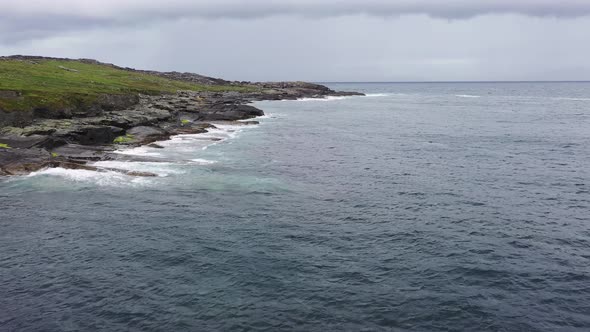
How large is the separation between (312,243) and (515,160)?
133 ft

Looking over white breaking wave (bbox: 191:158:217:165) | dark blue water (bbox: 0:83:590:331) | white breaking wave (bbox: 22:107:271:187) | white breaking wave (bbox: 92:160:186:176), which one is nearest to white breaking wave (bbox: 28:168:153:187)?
white breaking wave (bbox: 22:107:271:187)

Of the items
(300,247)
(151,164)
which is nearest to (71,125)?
(151,164)

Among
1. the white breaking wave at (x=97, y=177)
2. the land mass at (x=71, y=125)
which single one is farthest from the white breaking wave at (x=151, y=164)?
the land mass at (x=71, y=125)

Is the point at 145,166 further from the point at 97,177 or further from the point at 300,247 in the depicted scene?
the point at 300,247

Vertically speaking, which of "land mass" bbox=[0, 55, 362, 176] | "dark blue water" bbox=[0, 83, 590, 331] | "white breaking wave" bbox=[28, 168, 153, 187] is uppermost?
"land mass" bbox=[0, 55, 362, 176]

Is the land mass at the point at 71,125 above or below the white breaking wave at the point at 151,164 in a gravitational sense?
above

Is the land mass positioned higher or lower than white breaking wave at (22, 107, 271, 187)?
higher

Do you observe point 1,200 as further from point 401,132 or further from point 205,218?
point 401,132

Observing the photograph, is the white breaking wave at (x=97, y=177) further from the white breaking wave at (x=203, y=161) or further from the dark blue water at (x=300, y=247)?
the white breaking wave at (x=203, y=161)

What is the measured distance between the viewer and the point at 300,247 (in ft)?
98.3

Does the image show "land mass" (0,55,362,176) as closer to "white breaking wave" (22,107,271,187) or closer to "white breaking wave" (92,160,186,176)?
"white breaking wave" (22,107,271,187)

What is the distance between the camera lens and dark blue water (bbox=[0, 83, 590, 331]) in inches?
863

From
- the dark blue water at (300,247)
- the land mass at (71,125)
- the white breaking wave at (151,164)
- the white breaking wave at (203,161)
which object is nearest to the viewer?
the dark blue water at (300,247)

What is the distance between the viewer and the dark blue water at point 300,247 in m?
21.9
